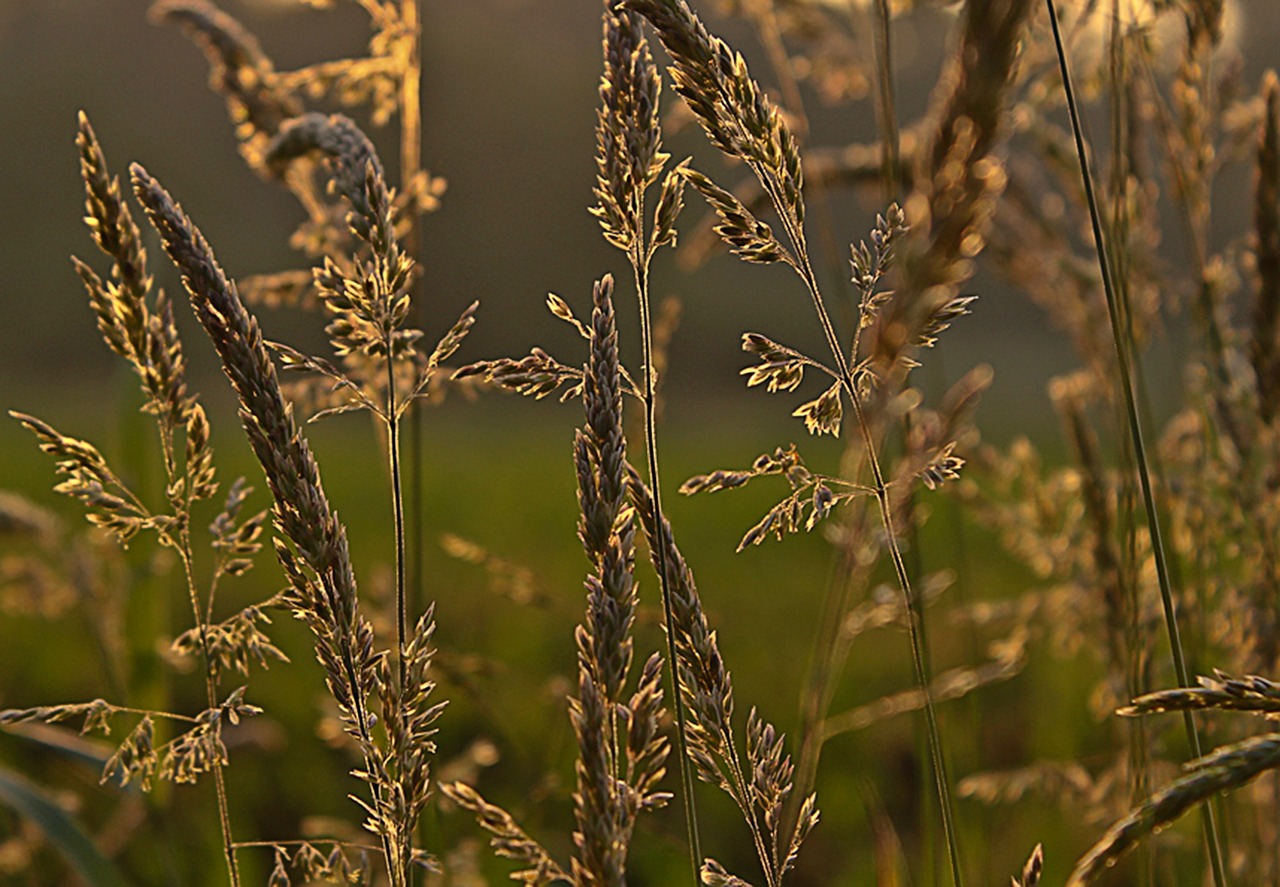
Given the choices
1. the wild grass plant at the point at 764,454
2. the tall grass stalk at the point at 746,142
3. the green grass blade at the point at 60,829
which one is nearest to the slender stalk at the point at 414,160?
the wild grass plant at the point at 764,454

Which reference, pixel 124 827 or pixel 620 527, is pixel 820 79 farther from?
pixel 124 827

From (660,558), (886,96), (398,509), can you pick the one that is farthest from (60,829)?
(886,96)

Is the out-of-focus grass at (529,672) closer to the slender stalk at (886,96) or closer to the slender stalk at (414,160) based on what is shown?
the slender stalk at (414,160)

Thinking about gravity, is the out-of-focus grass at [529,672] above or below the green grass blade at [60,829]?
below

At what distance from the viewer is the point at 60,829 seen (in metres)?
1.41

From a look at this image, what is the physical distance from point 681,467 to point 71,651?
6229 millimetres

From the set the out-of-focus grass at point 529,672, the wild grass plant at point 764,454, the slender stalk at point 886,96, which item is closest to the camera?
the wild grass plant at point 764,454

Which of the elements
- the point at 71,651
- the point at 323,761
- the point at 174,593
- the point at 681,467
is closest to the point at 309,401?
the point at 323,761

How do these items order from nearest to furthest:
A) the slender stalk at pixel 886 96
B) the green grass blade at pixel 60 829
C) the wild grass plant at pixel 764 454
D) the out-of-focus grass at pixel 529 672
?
the wild grass plant at pixel 764 454 < the slender stalk at pixel 886 96 < the green grass blade at pixel 60 829 < the out-of-focus grass at pixel 529 672

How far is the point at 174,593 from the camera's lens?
5.64 m

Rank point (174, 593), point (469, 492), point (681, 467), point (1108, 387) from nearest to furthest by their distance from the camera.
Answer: point (1108, 387)
point (174, 593)
point (469, 492)
point (681, 467)

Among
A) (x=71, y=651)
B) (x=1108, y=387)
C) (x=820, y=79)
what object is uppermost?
(x=820, y=79)

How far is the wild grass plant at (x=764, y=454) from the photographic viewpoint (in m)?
0.85

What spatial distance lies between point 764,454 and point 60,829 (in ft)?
3.42
